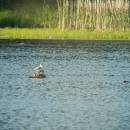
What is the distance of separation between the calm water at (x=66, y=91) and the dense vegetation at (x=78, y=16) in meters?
14.4

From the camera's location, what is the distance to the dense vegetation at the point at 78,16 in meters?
88.2

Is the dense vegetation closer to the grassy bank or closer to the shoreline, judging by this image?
the grassy bank

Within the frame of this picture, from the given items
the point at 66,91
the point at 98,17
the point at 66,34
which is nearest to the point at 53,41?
the point at 66,34

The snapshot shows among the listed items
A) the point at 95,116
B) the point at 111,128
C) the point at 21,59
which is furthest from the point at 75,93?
the point at 21,59

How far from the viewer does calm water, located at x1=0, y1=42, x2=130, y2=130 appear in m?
35.4

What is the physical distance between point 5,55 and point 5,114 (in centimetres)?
3302

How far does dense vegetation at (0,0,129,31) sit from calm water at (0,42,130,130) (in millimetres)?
14432

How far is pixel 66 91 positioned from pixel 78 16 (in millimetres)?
44648

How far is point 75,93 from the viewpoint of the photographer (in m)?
44.2

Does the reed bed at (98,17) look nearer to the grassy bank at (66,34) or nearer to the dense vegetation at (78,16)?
the dense vegetation at (78,16)

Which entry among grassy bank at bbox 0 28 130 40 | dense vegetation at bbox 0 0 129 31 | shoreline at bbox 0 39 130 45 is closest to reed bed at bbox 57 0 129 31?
dense vegetation at bbox 0 0 129 31

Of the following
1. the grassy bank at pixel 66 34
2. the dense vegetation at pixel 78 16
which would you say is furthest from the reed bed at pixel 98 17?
the grassy bank at pixel 66 34

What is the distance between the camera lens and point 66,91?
4516 centimetres

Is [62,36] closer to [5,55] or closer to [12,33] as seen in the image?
[12,33]
